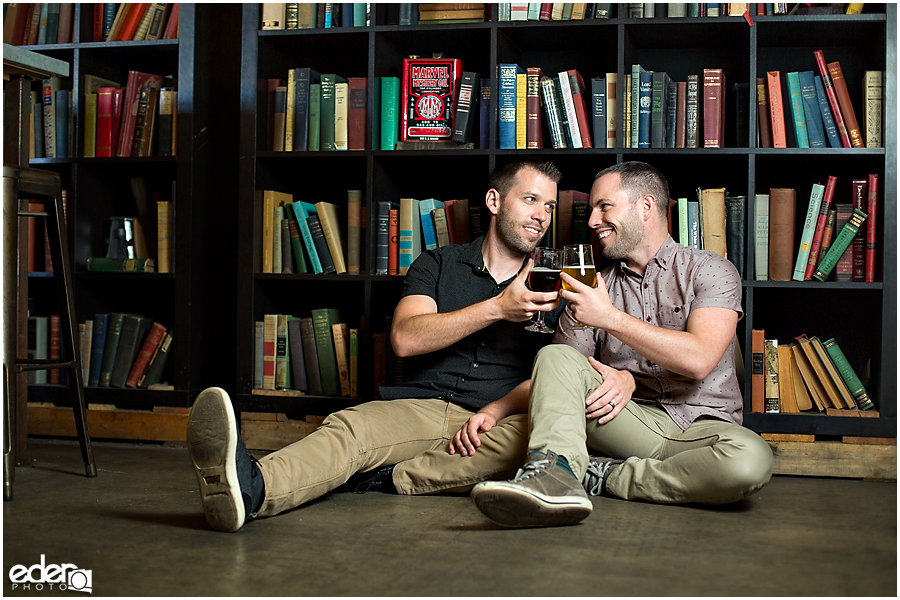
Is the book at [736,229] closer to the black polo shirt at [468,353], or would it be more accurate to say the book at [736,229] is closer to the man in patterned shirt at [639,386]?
the man in patterned shirt at [639,386]

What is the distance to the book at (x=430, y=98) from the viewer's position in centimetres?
281

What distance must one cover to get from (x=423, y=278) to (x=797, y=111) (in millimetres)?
1382

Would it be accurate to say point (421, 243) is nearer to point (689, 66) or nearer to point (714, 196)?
point (714, 196)

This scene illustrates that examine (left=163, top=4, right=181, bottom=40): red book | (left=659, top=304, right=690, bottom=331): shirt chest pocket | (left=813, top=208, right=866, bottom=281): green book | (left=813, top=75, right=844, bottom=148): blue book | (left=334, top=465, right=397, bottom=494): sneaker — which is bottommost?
(left=334, top=465, right=397, bottom=494): sneaker

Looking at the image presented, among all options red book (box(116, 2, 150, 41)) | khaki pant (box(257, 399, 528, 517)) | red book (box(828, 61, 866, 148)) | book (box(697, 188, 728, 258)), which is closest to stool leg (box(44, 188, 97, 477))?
khaki pant (box(257, 399, 528, 517))

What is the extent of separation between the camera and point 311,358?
2936mm

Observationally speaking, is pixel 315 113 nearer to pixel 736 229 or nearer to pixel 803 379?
pixel 736 229

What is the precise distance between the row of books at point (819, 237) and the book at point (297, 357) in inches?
65.9

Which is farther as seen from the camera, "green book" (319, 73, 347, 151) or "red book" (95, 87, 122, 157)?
"red book" (95, 87, 122, 157)

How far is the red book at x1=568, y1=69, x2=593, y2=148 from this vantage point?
2695 millimetres

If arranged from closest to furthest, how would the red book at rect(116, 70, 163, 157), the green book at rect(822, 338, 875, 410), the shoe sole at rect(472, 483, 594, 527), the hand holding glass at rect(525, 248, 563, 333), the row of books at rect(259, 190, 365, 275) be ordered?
the shoe sole at rect(472, 483, 594, 527) → the hand holding glass at rect(525, 248, 563, 333) → the green book at rect(822, 338, 875, 410) → the row of books at rect(259, 190, 365, 275) → the red book at rect(116, 70, 163, 157)

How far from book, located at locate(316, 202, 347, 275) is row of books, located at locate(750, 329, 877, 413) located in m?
1.50

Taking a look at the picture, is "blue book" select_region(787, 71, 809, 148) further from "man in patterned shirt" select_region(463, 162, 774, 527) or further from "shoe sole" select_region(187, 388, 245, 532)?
"shoe sole" select_region(187, 388, 245, 532)

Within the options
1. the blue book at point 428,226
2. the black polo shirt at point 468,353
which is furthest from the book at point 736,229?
the blue book at point 428,226
